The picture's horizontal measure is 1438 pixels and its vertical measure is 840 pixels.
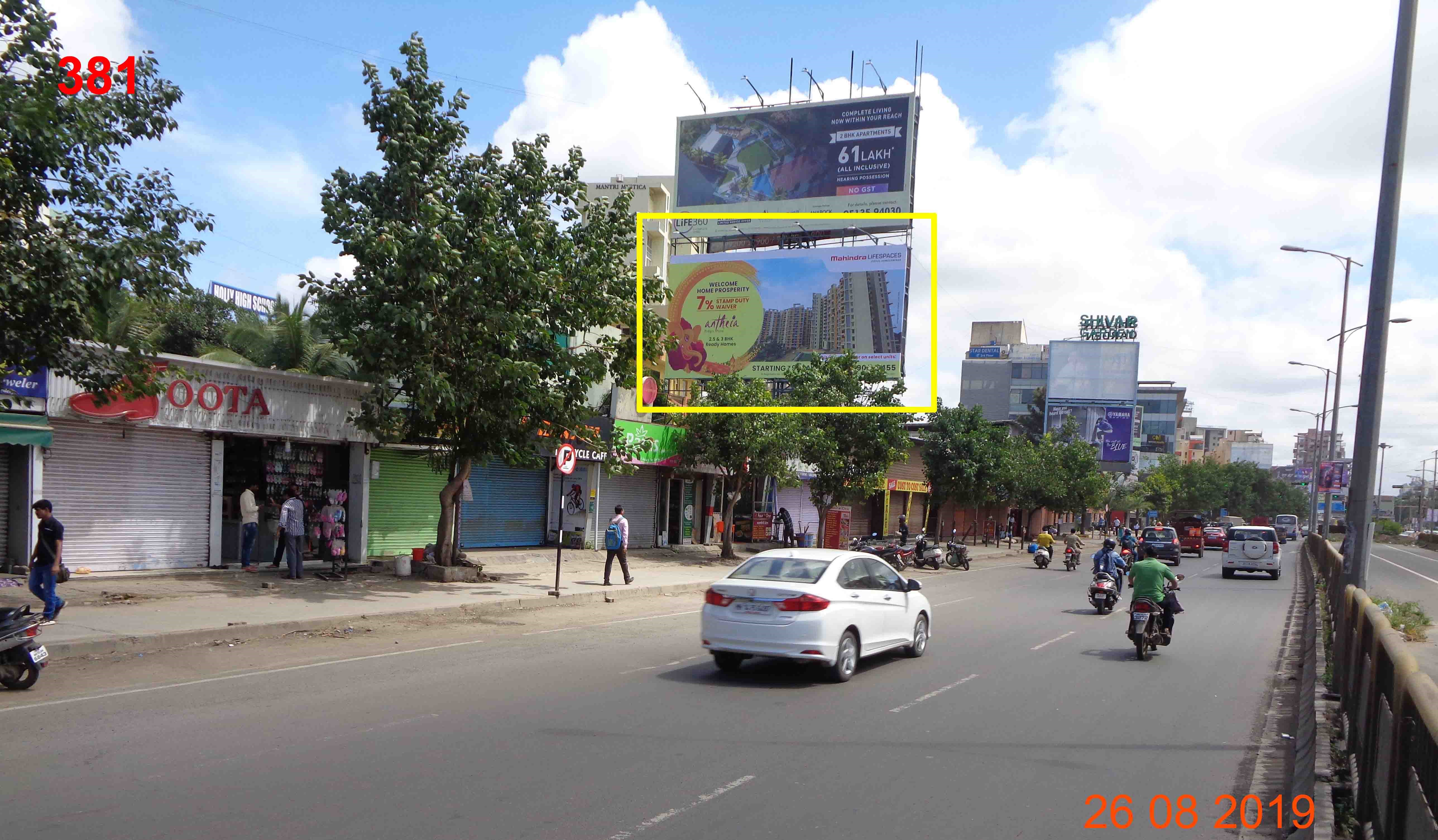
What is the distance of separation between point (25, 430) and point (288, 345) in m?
6.74

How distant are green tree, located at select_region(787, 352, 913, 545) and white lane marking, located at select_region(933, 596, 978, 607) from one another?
828cm

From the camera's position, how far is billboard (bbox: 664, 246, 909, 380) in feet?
107

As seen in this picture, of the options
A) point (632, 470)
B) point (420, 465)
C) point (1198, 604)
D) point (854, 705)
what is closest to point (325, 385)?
point (420, 465)

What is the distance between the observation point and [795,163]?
35281 millimetres

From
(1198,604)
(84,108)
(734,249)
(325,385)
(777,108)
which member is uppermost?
(777,108)

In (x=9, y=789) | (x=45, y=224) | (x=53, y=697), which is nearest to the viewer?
(x=9, y=789)

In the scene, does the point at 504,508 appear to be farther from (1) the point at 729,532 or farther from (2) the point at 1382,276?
(2) the point at 1382,276

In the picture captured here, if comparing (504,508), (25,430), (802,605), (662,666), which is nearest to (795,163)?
(504,508)

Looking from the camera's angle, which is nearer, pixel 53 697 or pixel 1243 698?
pixel 53 697

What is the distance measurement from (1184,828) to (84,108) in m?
13.0

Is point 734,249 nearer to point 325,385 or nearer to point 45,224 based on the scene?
point 325,385

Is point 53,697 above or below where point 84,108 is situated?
below

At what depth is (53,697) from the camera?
30.3 ft

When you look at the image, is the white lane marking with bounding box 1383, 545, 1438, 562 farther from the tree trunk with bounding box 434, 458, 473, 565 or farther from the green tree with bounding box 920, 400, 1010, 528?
the tree trunk with bounding box 434, 458, 473, 565
